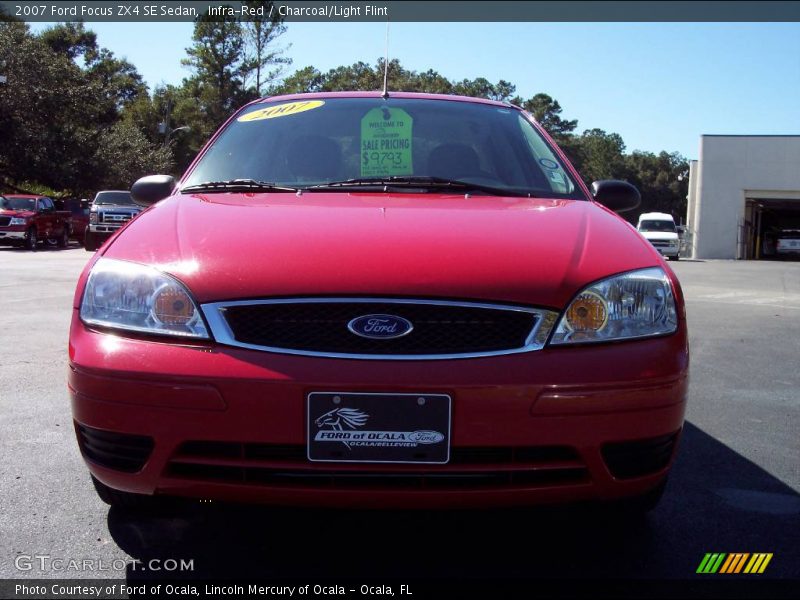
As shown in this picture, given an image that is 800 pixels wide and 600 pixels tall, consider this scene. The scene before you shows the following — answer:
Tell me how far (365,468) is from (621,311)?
2.73 feet

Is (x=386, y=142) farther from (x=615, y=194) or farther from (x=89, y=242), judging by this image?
(x=89, y=242)

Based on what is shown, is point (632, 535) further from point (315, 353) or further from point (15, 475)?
point (15, 475)

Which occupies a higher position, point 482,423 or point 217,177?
point 217,177

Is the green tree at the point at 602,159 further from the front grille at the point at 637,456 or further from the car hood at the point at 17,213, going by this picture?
the front grille at the point at 637,456

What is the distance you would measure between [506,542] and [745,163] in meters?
39.0

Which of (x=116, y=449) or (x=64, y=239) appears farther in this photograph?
(x=64, y=239)

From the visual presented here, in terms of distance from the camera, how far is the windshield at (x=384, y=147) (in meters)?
3.34

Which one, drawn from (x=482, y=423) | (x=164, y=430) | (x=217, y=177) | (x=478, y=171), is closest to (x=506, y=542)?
(x=482, y=423)

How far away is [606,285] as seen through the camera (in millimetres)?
2396

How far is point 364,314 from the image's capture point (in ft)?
7.36

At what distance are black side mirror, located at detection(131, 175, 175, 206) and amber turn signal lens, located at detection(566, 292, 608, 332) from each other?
1.98 metres

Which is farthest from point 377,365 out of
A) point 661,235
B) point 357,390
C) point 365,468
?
point 661,235

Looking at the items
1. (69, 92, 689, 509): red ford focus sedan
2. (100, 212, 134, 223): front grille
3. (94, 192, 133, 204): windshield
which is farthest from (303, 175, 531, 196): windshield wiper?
(94, 192, 133, 204): windshield

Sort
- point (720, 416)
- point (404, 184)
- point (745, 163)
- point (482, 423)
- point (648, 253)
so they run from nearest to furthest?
point (482, 423) → point (648, 253) → point (404, 184) → point (720, 416) → point (745, 163)
